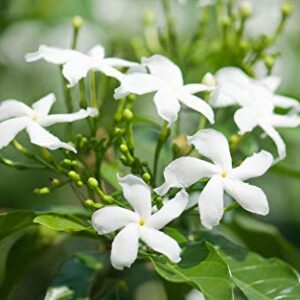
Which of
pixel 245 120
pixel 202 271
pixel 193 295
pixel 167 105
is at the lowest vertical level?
pixel 193 295

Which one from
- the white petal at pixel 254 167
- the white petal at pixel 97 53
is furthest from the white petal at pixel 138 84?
the white petal at pixel 254 167

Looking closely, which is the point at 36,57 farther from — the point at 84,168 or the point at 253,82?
the point at 253,82

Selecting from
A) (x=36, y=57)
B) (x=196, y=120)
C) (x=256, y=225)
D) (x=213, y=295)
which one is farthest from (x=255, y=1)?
(x=213, y=295)

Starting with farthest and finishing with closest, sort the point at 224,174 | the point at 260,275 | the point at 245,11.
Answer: the point at 245,11
the point at 260,275
the point at 224,174

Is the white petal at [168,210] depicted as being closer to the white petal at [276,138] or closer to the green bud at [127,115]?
the green bud at [127,115]

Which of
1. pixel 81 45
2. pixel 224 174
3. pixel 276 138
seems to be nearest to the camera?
pixel 224 174

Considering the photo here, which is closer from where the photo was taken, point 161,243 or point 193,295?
point 161,243

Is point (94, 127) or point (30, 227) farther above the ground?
point (94, 127)

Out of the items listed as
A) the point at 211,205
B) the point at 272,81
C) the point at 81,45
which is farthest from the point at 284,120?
the point at 81,45

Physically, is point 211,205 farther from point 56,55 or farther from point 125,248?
point 56,55
